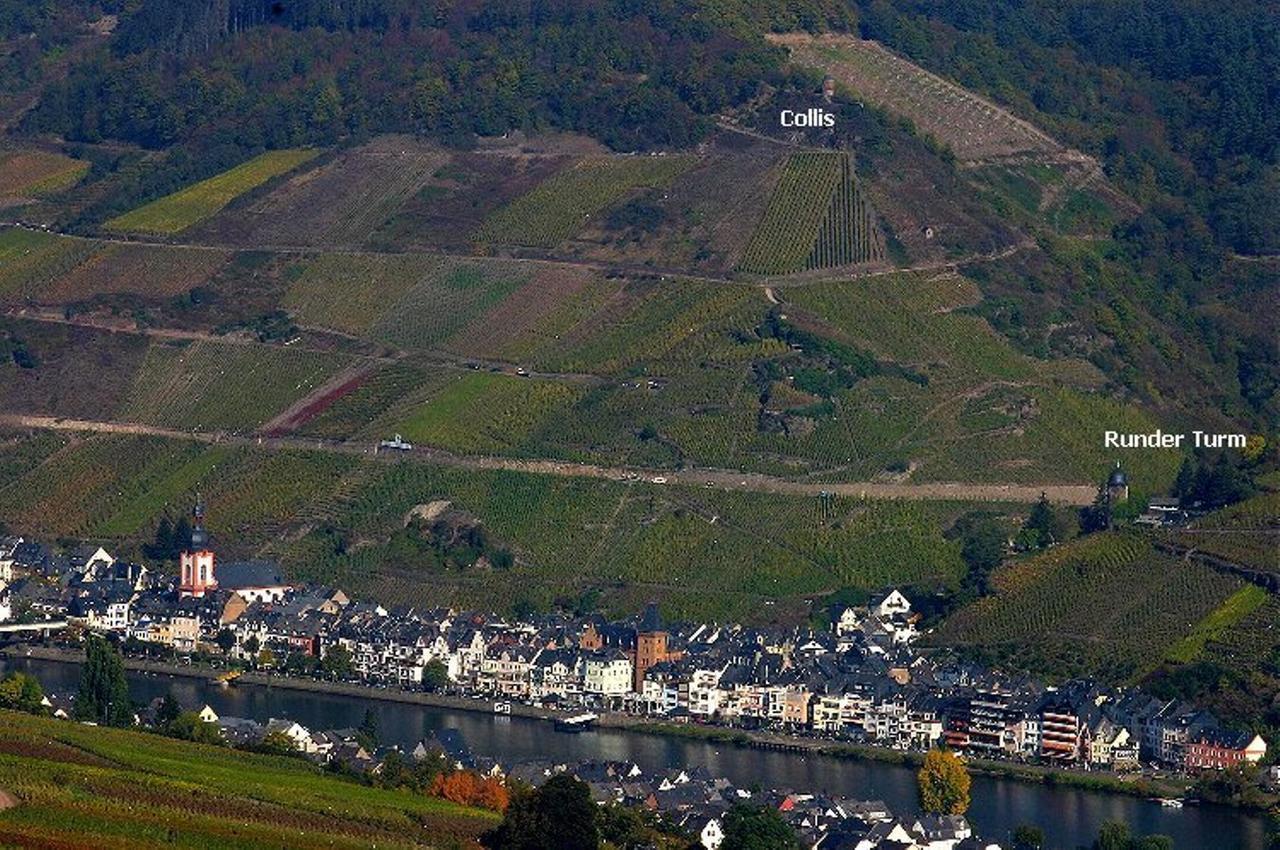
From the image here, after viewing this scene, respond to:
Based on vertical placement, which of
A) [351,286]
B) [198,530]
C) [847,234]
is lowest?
[198,530]

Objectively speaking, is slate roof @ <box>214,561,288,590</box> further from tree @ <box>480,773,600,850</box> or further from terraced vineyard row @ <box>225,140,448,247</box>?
tree @ <box>480,773,600,850</box>

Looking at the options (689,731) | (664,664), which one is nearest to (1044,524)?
(664,664)

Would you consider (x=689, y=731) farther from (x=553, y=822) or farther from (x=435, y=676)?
(x=553, y=822)

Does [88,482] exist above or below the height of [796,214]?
below

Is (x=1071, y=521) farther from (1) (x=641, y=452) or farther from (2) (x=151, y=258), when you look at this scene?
(2) (x=151, y=258)

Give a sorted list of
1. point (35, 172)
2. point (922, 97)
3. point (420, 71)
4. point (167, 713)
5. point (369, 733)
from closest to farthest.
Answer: point (167, 713) → point (369, 733) → point (922, 97) → point (420, 71) → point (35, 172)

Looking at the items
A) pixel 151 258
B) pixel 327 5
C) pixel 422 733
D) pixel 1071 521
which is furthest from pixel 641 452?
pixel 327 5

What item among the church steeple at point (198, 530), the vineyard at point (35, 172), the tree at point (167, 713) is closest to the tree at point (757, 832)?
the tree at point (167, 713)

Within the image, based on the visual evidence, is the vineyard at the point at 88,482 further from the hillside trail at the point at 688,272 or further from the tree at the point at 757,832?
the tree at the point at 757,832
